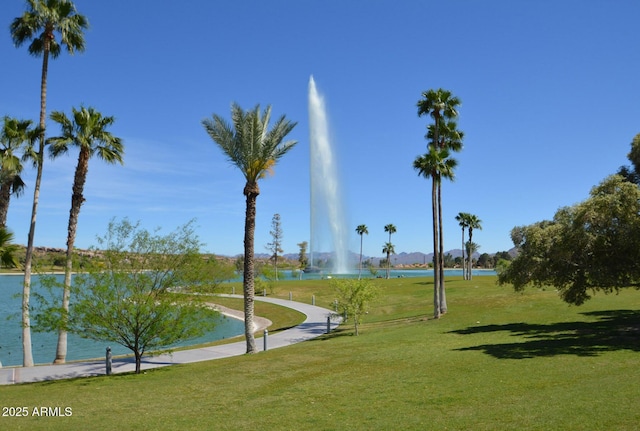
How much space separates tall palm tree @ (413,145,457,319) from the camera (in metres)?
33.3

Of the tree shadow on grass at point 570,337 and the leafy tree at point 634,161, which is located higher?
the leafy tree at point 634,161

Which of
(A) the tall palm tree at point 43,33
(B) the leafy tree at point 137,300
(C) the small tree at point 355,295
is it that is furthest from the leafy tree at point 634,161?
(A) the tall palm tree at point 43,33

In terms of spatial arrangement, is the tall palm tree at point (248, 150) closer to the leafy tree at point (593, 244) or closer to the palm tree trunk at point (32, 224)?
the palm tree trunk at point (32, 224)

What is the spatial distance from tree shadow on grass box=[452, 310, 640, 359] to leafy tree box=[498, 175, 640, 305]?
2.11m

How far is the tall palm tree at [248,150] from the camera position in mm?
24500

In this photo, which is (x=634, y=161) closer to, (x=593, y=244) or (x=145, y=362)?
(x=593, y=244)

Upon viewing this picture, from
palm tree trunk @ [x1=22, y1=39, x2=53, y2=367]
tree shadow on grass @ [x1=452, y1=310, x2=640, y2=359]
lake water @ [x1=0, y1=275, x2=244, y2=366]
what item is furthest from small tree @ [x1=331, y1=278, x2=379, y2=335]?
palm tree trunk @ [x1=22, y1=39, x2=53, y2=367]

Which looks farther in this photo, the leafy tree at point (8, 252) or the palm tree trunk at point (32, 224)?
the palm tree trunk at point (32, 224)

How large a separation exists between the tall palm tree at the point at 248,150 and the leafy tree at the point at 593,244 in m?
15.0

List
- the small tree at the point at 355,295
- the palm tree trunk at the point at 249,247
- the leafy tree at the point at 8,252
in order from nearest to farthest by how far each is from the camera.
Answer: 1. the leafy tree at the point at 8,252
2. the palm tree trunk at the point at 249,247
3. the small tree at the point at 355,295

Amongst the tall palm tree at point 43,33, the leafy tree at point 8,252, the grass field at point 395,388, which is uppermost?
the tall palm tree at point 43,33

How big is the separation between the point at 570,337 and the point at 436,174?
1537 centimetres

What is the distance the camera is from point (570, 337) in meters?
→ 21.8

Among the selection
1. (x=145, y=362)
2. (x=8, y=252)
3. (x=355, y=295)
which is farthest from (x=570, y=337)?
(x=8, y=252)
